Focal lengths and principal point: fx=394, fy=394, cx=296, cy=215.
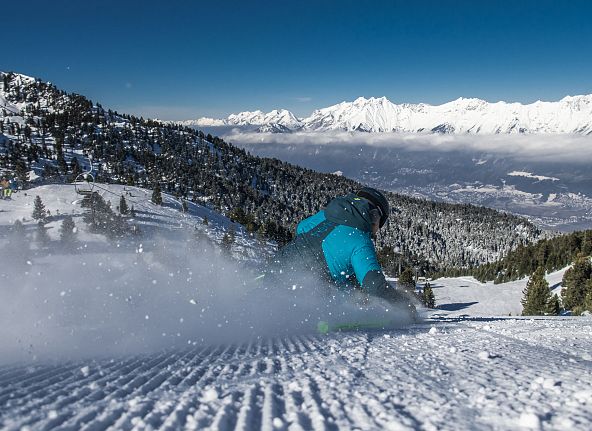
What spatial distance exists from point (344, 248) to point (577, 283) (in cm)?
5069

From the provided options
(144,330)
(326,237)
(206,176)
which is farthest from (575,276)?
(206,176)

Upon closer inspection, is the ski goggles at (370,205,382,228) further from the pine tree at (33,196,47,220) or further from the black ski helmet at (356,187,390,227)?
the pine tree at (33,196,47,220)

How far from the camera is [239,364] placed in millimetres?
4137

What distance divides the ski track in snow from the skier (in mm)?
1771

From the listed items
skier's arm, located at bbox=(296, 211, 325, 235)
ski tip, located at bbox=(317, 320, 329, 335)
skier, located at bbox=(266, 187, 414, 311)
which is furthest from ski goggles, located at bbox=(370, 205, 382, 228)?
ski tip, located at bbox=(317, 320, 329, 335)

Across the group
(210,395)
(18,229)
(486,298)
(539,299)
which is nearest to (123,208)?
(18,229)

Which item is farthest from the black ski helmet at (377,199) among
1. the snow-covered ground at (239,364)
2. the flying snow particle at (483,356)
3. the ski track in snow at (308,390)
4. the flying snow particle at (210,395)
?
the flying snow particle at (210,395)

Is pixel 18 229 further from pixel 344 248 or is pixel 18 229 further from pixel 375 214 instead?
pixel 375 214

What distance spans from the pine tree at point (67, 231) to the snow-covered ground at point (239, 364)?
134 feet

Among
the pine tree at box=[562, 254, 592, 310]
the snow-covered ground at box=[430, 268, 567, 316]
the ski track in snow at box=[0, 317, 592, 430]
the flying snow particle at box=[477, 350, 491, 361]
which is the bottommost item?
the snow-covered ground at box=[430, 268, 567, 316]

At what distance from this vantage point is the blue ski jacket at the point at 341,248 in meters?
6.68

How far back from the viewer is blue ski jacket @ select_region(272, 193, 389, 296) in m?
6.68

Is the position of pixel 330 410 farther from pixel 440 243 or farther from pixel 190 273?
pixel 440 243

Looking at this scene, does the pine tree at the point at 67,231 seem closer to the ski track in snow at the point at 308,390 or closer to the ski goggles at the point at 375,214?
the ski goggles at the point at 375,214
